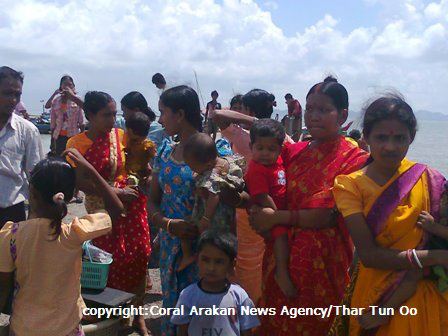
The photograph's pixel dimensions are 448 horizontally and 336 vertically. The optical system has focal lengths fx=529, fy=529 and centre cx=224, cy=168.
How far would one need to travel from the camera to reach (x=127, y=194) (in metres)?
3.95

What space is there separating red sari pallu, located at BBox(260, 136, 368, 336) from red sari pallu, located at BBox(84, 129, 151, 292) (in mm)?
1716

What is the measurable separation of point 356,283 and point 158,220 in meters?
1.18

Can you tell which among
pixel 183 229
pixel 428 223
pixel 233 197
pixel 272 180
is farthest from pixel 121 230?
pixel 428 223

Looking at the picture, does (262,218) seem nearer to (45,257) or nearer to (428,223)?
(428,223)

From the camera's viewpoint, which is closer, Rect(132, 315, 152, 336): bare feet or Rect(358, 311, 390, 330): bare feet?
Rect(358, 311, 390, 330): bare feet

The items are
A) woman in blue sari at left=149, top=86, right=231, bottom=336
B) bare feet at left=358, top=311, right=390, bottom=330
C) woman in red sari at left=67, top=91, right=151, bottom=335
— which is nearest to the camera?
bare feet at left=358, top=311, right=390, bottom=330

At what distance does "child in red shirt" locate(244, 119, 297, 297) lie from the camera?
8.78ft

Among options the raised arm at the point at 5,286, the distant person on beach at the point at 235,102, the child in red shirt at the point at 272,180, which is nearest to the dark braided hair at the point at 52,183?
the raised arm at the point at 5,286

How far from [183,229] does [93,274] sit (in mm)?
839

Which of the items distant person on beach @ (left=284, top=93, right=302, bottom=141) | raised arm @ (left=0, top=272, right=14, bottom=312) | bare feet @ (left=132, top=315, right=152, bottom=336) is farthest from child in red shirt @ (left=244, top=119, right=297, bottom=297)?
distant person on beach @ (left=284, top=93, right=302, bottom=141)

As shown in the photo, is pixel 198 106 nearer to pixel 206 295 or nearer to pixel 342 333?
pixel 206 295

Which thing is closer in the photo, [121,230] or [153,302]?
[121,230]

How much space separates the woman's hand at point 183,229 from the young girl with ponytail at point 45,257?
41cm

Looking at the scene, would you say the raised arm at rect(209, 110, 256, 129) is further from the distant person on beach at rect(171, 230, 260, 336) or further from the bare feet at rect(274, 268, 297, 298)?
the bare feet at rect(274, 268, 297, 298)
